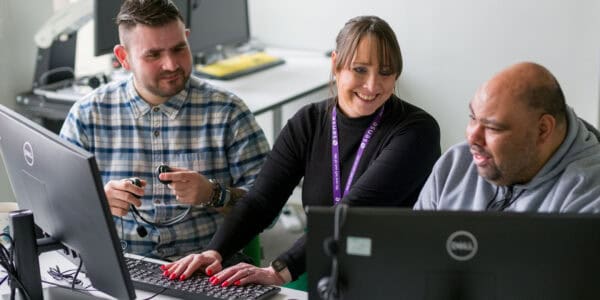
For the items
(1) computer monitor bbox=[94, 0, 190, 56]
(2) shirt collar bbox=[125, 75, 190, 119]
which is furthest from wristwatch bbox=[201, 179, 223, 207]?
(1) computer monitor bbox=[94, 0, 190, 56]

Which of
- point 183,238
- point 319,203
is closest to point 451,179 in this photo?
point 319,203

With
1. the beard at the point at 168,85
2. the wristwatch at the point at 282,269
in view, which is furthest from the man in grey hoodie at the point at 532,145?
the beard at the point at 168,85

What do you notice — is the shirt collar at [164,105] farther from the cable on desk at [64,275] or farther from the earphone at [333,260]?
the earphone at [333,260]

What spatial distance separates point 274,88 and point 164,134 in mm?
1288

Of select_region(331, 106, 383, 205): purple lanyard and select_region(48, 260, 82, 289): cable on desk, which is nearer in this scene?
select_region(48, 260, 82, 289): cable on desk

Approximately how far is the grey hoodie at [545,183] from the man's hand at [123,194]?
757 mm

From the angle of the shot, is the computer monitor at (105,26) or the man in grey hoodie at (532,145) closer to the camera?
the man in grey hoodie at (532,145)

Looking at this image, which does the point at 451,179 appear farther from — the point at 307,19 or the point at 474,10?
the point at 307,19

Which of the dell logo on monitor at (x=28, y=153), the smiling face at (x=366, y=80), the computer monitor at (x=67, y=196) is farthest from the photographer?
the smiling face at (x=366, y=80)

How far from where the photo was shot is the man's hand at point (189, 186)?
226 cm

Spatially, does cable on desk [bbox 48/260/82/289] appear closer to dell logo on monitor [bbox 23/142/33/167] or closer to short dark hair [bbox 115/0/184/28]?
dell logo on monitor [bbox 23/142/33/167]

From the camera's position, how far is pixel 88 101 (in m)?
2.54

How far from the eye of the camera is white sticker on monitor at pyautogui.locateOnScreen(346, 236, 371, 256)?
149 cm

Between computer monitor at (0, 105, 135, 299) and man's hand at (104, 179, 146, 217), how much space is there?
0.85ft
